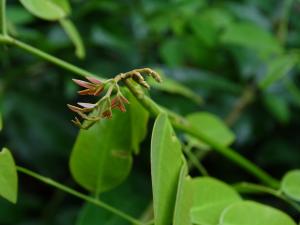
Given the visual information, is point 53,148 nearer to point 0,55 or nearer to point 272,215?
point 0,55

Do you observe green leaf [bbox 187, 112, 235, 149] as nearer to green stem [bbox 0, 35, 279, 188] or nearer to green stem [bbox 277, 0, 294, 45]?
green stem [bbox 0, 35, 279, 188]

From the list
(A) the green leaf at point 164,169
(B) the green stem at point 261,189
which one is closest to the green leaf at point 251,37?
(B) the green stem at point 261,189

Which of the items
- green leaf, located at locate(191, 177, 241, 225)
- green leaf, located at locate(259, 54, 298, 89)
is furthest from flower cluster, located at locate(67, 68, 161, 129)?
green leaf, located at locate(259, 54, 298, 89)

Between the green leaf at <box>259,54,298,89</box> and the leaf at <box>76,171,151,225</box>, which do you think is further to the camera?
the green leaf at <box>259,54,298,89</box>

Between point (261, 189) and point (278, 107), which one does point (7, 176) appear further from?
point (278, 107)

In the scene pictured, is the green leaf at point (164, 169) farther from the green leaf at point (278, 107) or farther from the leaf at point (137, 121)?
the green leaf at point (278, 107)

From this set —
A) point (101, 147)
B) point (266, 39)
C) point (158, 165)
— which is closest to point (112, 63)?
point (266, 39)
